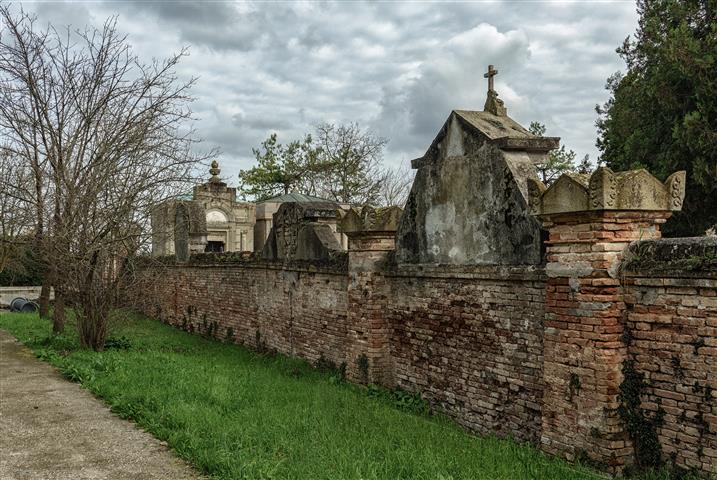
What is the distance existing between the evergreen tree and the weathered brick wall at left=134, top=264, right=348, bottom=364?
10105 millimetres

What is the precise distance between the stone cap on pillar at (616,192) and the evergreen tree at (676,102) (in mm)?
12182

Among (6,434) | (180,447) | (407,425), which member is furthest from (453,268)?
(6,434)

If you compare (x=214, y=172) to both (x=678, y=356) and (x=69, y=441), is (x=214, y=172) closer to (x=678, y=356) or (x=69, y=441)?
(x=69, y=441)

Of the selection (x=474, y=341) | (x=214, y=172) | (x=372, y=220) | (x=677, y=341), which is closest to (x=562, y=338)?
(x=677, y=341)

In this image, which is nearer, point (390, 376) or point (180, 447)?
point (180, 447)

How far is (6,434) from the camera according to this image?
681cm

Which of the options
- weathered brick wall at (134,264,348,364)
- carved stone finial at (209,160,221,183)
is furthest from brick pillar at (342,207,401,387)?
carved stone finial at (209,160,221,183)

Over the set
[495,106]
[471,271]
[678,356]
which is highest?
[495,106]

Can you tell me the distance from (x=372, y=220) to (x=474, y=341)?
2437 millimetres

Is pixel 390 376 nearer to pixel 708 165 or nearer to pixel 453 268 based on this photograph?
pixel 453 268

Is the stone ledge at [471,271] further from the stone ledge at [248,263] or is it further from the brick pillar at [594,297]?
the stone ledge at [248,263]

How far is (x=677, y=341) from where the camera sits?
5105 mm

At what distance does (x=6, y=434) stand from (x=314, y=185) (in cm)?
3409

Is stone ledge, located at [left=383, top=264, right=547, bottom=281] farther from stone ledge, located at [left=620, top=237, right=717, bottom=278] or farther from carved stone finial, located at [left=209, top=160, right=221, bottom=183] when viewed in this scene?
carved stone finial, located at [left=209, top=160, right=221, bottom=183]
